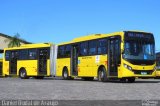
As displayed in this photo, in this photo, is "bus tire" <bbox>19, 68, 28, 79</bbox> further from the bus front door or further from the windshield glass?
the windshield glass

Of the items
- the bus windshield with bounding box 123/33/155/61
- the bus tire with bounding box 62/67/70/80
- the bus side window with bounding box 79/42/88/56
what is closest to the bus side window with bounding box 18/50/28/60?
the bus tire with bounding box 62/67/70/80

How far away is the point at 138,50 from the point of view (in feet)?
83.1

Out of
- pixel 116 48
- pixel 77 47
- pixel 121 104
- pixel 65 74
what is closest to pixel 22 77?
pixel 65 74

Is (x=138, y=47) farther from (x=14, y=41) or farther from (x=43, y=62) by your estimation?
(x=14, y=41)

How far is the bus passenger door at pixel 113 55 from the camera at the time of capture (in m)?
25.7

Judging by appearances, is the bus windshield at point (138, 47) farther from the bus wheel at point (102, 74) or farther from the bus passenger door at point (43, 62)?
the bus passenger door at point (43, 62)

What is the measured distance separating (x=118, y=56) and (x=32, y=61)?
1268 centimetres

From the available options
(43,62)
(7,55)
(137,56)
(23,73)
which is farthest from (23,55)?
(137,56)

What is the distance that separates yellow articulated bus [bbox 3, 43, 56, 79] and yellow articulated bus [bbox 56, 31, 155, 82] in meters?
5.38

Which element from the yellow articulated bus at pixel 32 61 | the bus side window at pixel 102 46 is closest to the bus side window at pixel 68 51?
the yellow articulated bus at pixel 32 61

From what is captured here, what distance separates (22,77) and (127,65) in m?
14.6

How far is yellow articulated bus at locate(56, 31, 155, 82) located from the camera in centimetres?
2503

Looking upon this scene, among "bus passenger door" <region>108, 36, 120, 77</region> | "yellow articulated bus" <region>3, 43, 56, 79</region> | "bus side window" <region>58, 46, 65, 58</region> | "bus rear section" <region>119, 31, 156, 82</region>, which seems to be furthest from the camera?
→ "yellow articulated bus" <region>3, 43, 56, 79</region>

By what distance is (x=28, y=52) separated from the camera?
1473 inches
